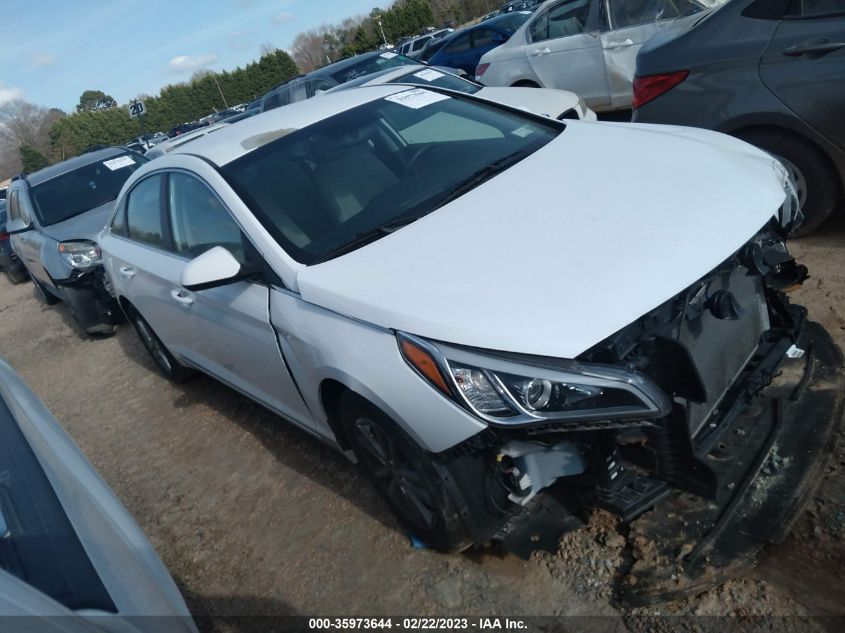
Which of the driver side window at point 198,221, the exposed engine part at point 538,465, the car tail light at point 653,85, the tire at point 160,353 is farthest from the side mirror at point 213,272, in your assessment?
the car tail light at point 653,85

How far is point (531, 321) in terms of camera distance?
2066mm

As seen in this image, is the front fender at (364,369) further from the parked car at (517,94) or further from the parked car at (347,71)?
the parked car at (347,71)

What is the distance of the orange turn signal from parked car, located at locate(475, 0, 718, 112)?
6409 millimetres

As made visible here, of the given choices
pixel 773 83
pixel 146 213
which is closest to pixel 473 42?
pixel 773 83

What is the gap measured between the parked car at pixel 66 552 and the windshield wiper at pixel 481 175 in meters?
1.69

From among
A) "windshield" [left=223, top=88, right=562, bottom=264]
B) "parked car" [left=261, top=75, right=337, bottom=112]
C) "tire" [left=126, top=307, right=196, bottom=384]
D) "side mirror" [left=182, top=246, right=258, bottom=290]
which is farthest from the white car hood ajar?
"parked car" [left=261, top=75, right=337, bottom=112]

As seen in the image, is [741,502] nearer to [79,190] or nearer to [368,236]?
[368,236]

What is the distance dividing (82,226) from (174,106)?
66708mm

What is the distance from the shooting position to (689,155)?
2854mm

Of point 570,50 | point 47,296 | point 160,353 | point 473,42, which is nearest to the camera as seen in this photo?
point 160,353

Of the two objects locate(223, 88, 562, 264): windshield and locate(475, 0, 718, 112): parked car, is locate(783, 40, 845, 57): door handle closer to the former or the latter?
A: locate(223, 88, 562, 264): windshield

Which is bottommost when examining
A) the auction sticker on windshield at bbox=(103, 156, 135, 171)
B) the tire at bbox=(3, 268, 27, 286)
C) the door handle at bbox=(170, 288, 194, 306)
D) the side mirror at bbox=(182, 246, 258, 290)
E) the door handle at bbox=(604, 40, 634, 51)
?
the tire at bbox=(3, 268, 27, 286)

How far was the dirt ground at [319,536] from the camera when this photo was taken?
225 cm

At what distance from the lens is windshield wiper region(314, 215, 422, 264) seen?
8.96 ft
